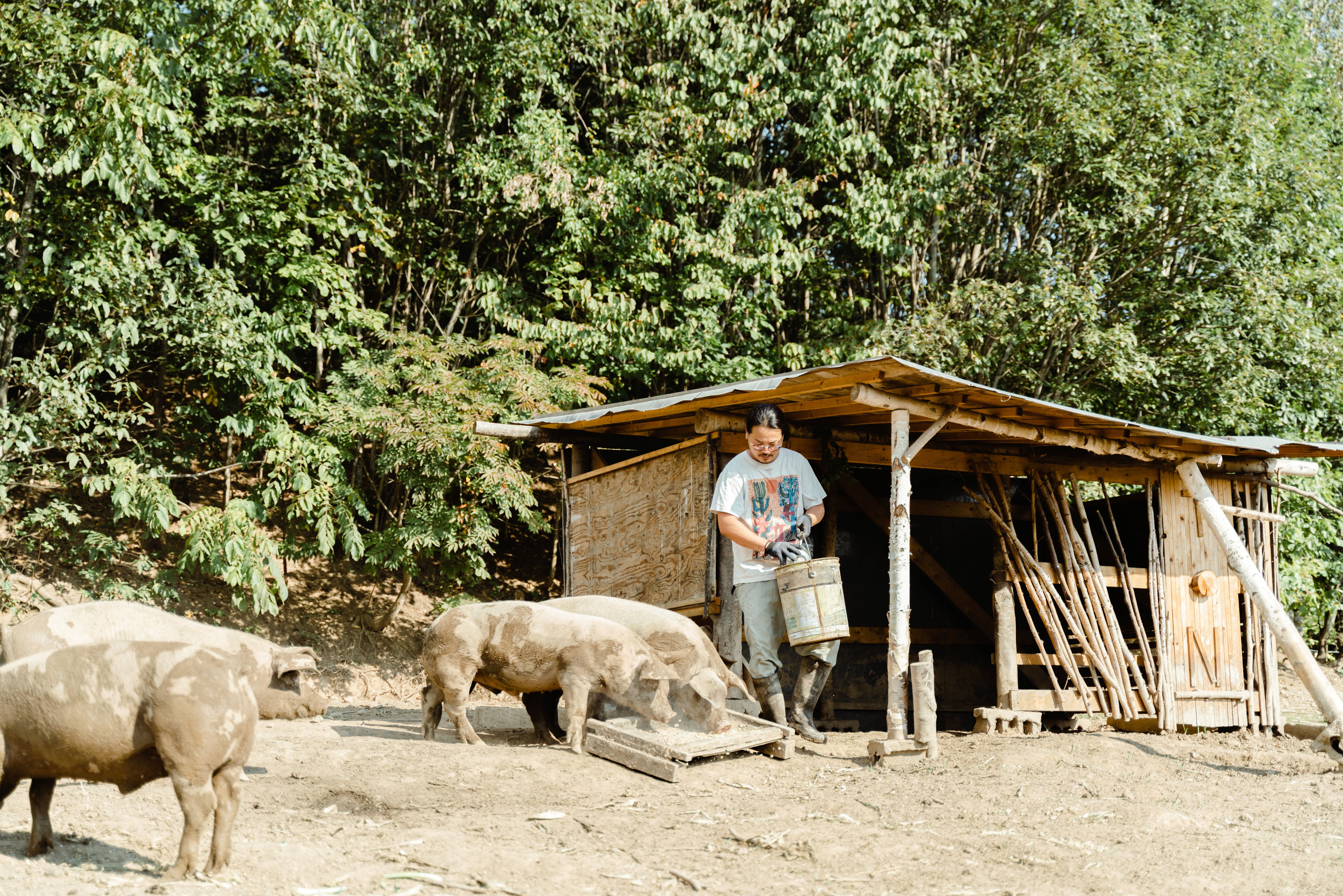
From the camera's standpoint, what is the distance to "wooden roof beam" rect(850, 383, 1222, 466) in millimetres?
7492

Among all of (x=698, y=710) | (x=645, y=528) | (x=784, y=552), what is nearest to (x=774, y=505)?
(x=784, y=552)

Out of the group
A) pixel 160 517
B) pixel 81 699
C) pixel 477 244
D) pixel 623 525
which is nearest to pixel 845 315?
pixel 477 244

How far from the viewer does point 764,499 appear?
749cm

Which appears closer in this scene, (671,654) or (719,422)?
(671,654)

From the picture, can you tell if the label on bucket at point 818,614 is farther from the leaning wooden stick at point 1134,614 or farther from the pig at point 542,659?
the leaning wooden stick at point 1134,614

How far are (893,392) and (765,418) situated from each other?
97 centimetres

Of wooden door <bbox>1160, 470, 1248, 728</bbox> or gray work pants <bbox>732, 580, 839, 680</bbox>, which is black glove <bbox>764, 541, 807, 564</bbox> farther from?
wooden door <bbox>1160, 470, 1248, 728</bbox>

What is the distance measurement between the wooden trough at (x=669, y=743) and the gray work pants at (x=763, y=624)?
433 mm

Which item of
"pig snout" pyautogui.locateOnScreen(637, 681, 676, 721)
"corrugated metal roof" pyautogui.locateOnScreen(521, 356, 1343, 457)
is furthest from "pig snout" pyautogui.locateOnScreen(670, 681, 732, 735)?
"corrugated metal roof" pyautogui.locateOnScreen(521, 356, 1343, 457)

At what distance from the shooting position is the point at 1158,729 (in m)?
9.05

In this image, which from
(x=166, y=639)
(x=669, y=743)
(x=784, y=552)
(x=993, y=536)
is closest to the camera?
(x=166, y=639)

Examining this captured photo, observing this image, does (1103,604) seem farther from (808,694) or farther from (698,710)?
(698,710)

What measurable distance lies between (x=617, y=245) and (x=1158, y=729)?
9.27 meters

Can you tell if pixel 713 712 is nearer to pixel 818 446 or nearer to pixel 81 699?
pixel 818 446
